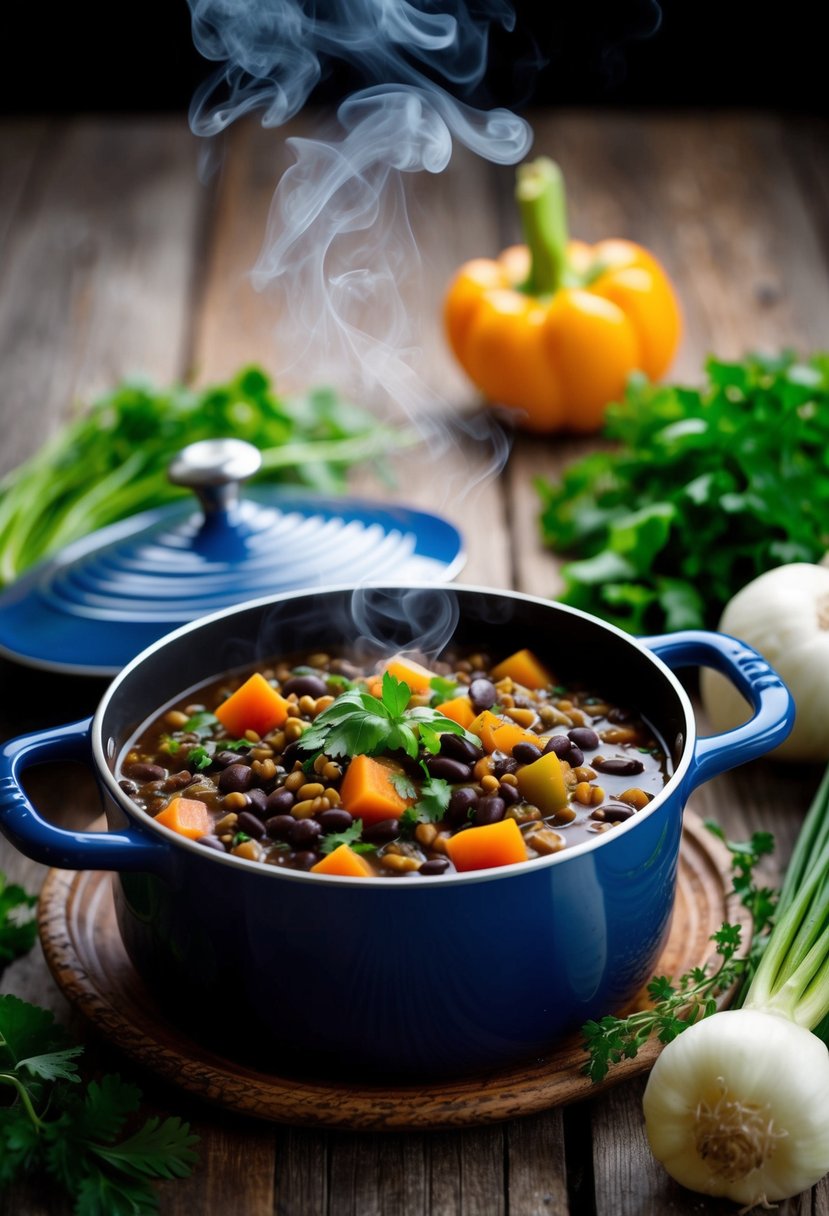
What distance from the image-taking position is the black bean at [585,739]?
2.27m

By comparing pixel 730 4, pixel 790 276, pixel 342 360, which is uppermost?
pixel 730 4

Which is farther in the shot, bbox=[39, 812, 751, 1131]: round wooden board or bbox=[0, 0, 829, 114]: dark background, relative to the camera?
bbox=[0, 0, 829, 114]: dark background

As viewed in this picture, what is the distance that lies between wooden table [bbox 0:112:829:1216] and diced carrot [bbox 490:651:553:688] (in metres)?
0.51

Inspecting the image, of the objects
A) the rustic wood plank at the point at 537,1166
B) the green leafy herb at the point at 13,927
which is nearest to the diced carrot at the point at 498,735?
the rustic wood plank at the point at 537,1166

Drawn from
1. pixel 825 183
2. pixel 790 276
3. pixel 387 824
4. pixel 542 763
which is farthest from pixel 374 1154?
pixel 825 183

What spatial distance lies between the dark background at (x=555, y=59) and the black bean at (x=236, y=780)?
15.5ft

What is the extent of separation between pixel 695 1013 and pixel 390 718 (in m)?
0.62

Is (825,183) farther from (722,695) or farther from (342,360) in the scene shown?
(722,695)

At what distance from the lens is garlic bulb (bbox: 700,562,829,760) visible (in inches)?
107

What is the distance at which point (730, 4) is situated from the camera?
6223 millimetres

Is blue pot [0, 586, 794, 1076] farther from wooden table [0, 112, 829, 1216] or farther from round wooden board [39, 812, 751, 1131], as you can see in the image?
wooden table [0, 112, 829, 1216]

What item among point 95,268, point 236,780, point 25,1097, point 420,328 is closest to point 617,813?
point 236,780

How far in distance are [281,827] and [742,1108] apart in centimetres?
73

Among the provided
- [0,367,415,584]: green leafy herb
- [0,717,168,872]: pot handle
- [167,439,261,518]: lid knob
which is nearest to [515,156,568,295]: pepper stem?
[0,367,415,584]: green leafy herb
